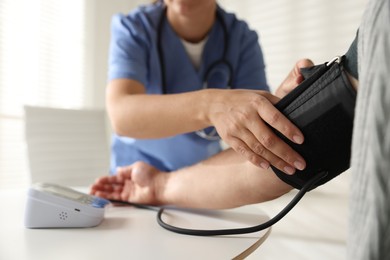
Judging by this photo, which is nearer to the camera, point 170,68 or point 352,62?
point 352,62

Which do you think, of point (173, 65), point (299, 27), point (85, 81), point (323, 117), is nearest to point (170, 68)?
point (173, 65)

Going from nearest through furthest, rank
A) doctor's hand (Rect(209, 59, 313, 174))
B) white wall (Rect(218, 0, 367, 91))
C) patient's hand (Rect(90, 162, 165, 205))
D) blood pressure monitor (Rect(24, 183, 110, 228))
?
1. doctor's hand (Rect(209, 59, 313, 174))
2. blood pressure monitor (Rect(24, 183, 110, 228))
3. patient's hand (Rect(90, 162, 165, 205))
4. white wall (Rect(218, 0, 367, 91))

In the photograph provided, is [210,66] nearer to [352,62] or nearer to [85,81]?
[352,62]

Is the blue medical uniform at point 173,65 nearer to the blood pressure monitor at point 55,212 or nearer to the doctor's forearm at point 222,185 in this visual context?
the doctor's forearm at point 222,185

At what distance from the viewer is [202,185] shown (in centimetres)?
75

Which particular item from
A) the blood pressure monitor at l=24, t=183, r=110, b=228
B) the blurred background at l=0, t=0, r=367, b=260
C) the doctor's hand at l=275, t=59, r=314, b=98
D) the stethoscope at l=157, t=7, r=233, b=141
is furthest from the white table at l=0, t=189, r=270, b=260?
the blurred background at l=0, t=0, r=367, b=260

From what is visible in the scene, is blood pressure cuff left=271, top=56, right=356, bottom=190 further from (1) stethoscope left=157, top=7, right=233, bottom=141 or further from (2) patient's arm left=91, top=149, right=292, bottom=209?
(1) stethoscope left=157, top=7, right=233, bottom=141

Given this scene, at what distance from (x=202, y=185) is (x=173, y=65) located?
→ 20.3 inches

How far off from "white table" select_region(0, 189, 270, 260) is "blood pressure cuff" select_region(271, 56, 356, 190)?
0.15 metres

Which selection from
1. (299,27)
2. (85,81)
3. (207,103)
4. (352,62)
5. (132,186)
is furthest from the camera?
(85,81)

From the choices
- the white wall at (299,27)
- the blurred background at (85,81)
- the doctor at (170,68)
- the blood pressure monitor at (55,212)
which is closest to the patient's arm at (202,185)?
the doctor at (170,68)

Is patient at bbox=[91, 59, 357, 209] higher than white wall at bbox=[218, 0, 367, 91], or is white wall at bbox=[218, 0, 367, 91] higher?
white wall at bbox=[218, 0, 367, 91]

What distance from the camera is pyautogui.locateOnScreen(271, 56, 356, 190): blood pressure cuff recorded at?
0.39 m

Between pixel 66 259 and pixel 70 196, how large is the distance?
202mm
